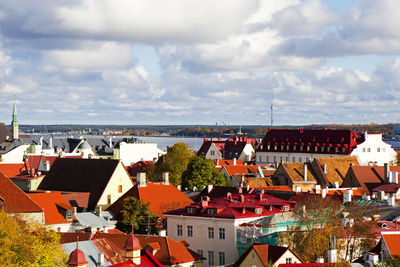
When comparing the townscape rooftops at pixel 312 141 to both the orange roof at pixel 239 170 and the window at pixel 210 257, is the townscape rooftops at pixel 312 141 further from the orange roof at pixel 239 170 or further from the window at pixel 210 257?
the window at pixel 210 257

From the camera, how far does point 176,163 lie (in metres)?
123

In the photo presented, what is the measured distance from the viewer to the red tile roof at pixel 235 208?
6656 centimetres

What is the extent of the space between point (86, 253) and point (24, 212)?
56.1ft

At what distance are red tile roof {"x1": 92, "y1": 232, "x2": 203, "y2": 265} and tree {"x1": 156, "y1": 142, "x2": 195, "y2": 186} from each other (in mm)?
A: 55745

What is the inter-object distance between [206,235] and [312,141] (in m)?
103

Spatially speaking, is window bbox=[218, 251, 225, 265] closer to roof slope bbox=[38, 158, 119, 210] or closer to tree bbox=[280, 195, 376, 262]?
tree bbox=[280, 195, 376, 262]

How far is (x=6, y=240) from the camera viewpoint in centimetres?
4550

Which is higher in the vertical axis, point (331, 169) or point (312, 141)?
point (312, 141)

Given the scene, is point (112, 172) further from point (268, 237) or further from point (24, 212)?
point (268, 237)

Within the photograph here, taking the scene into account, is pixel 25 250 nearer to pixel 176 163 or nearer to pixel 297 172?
pixel 297 172

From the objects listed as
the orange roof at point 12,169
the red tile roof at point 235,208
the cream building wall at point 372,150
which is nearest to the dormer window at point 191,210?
the red tile roof at point 235,208

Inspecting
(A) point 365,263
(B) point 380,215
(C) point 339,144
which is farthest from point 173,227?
(C) point 339,144

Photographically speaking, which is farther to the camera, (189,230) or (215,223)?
(189,230)

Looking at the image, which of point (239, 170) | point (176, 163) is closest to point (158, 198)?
point (239, 170)
